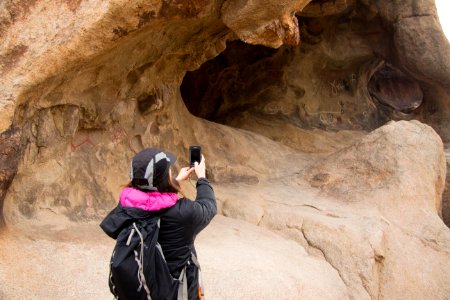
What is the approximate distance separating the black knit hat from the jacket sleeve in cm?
13

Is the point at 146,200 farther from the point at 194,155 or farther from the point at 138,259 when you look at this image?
the point at 194,155

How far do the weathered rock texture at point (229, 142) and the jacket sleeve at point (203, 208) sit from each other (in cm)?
81

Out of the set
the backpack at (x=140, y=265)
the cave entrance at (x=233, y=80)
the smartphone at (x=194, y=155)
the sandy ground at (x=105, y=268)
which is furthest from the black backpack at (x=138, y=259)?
the cave entrance at (x=233, y=80)

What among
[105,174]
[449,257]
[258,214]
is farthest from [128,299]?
[449,257]

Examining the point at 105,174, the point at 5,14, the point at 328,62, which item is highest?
the point at 5,14

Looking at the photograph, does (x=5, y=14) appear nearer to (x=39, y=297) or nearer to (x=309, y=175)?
(x=39, y=297)

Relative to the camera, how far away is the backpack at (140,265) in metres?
1.32

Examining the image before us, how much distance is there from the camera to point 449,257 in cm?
326

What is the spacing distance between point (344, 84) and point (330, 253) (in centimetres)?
351

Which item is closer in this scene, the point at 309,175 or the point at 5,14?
the point at 5,14

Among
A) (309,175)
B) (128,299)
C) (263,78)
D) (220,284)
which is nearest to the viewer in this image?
(128,299)

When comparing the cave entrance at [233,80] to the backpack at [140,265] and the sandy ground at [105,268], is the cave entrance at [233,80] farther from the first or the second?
the backpack at [140,265]

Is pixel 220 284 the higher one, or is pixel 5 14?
pixel 5 14

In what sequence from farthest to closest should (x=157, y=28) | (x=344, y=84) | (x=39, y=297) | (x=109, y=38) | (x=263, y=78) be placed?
(x=344, y=84), (x=263, y=78), (x=157, y=28), (x=109, y=38), (x=39, y=297)
